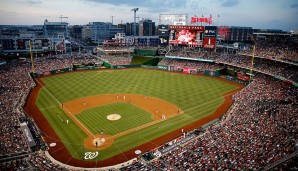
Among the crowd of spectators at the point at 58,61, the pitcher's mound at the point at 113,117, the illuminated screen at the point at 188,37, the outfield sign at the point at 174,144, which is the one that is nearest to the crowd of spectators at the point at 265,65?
the illuminated screen at the point at 188,37

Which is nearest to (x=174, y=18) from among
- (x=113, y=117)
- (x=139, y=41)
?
(x=139, y=41)

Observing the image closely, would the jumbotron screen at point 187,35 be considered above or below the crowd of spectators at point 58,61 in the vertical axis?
above

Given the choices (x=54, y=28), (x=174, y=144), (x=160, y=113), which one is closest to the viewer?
(x=174, y=144)

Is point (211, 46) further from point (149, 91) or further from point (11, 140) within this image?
point (11, 140)

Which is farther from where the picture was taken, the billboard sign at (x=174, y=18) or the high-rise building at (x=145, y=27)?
the high-rise building at (x=145, y=27)

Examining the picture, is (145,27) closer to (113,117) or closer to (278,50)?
(278,50)

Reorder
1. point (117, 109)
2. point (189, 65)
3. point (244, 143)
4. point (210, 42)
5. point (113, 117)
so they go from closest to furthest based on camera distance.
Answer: point (244, 143) < point (113, 117) < point (117, 109) < point (210, 42) < point (189, 65)

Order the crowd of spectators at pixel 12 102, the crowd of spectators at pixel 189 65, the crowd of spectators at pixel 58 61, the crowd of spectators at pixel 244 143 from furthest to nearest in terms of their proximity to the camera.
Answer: the crowd of spectators at pixel 189 65
the crowd of spectators at pixel 58 61
the crowd of spectators at pixel 12 102
the crowd of spectators at pixel 244 143

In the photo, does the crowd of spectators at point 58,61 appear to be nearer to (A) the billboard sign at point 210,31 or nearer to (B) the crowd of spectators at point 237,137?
(B) the crowd of spectators at point 237,137
